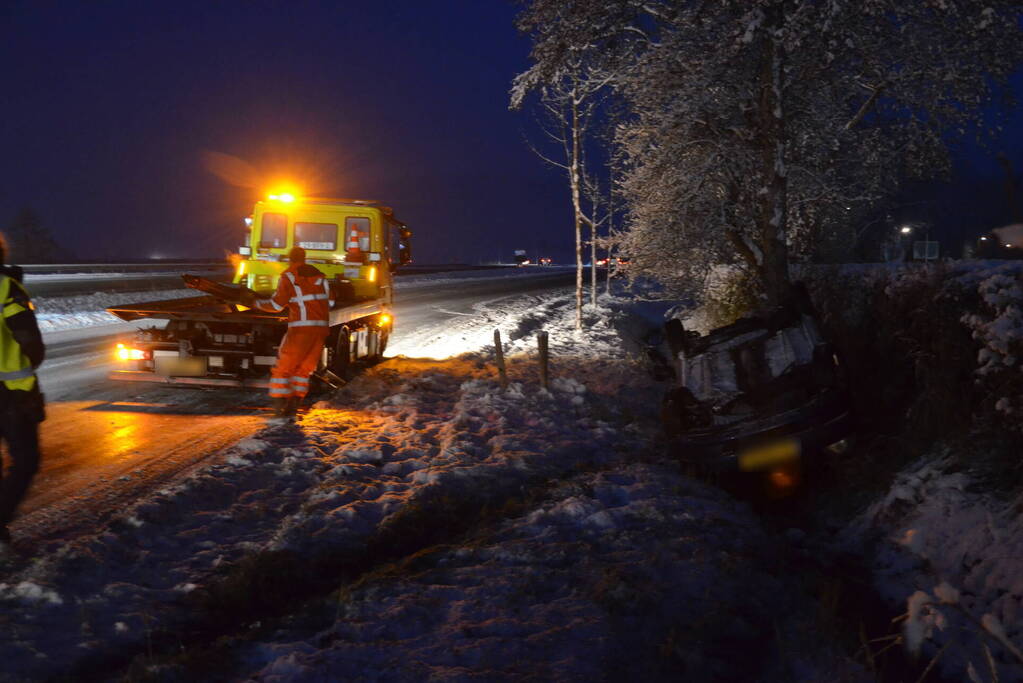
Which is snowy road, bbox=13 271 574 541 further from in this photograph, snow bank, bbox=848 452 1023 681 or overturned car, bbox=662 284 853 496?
snow bank, bbox=848 452 1023 681

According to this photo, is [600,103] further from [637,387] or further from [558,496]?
[558,496]

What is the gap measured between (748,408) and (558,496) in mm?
2082

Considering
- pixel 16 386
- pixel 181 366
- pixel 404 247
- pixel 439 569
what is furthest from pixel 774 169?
pixel 16 386

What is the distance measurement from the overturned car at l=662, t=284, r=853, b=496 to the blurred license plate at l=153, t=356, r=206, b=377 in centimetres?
582

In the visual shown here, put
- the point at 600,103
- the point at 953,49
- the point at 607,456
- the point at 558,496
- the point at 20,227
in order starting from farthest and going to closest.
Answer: the point at 20,227
the point at 600,103
the point at 953,49
the point at 607,456
the point at 558,496

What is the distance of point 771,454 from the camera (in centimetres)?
619

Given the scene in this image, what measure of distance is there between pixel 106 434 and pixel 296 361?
81.6 inches

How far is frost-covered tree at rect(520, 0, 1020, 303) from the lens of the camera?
947cm

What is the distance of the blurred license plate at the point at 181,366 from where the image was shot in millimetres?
9086

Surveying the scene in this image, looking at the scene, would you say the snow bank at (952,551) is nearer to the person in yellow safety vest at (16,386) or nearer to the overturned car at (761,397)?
the overturned car at (761,397)

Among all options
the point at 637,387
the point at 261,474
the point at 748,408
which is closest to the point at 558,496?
the point at 748,408

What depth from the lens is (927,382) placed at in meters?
6.39

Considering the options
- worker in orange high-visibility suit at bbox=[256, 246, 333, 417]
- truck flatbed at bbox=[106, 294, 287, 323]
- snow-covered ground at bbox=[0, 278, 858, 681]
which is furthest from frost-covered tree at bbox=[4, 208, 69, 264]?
snow-covered ground at bbox=[0, 278, 858, 681]

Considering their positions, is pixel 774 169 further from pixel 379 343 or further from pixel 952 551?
pixel 379 343
